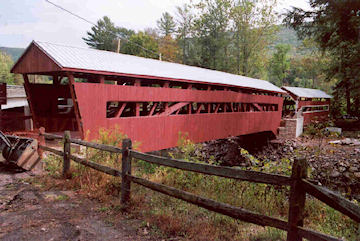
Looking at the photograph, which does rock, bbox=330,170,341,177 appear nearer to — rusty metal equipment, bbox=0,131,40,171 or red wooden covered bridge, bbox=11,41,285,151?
red wooden covered bridge, bbox=11,41,285,151

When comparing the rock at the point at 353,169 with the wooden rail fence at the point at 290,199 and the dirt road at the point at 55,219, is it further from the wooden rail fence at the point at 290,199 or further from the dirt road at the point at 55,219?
the dirt road at the point at 55,219

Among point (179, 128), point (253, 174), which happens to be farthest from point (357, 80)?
point (253, 174)

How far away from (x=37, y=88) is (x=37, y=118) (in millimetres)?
1127

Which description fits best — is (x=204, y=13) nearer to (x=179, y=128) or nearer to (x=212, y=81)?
(x=212, y=81)

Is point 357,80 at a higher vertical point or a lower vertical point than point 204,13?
lower

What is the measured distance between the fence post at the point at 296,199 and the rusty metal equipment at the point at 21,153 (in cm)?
583

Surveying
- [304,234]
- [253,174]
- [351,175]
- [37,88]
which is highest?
[37,88]

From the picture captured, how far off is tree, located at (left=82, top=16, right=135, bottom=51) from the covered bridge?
113 feet

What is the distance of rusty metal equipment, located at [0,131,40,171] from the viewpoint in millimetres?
6168

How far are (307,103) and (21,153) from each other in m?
24.5

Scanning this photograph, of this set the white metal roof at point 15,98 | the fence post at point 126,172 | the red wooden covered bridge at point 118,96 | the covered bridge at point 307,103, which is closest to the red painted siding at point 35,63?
the red wooden covered bridge at point 118,96

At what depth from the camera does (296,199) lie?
8.32 feet

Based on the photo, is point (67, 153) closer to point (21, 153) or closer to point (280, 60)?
point (21, 153)

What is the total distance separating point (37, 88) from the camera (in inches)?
400
